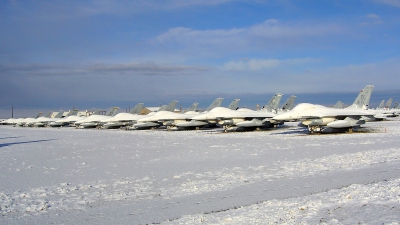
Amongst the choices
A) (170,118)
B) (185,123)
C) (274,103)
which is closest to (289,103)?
(274,103)

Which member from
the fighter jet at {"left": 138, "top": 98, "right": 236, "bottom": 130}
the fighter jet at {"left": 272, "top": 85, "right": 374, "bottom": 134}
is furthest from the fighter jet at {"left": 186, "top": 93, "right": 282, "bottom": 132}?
the fighter jet at {"left": 272, "top": 85, "right": 374, "bottom": 134}

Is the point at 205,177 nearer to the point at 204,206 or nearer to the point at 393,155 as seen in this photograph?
the point at 204,206

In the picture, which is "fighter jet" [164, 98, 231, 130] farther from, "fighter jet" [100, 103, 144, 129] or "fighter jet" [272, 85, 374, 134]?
"fighter jet" [272, 85, 374, 134]

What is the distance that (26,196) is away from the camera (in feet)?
24.1

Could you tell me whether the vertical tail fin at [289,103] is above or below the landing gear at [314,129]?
above

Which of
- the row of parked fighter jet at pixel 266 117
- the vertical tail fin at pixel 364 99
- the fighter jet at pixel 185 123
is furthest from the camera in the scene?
the fighter jet at pixel 185 123

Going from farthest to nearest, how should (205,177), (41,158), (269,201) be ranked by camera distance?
(41,158), (205,177), (269,201)

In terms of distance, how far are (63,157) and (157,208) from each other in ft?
30.0

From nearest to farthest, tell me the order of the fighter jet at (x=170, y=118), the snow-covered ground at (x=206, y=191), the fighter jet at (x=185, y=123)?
the snow-covered ground at (x=206, y=191) < the fighter jet at (x=185, y=123) < the fighter jet at (x=170, y=118)

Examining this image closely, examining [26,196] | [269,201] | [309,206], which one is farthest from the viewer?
[26,196]

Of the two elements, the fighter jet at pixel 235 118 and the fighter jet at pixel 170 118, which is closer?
the fighter jet at pixel 235 118

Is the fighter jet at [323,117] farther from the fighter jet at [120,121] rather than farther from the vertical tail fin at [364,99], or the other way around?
the fighter jet at [120,121]

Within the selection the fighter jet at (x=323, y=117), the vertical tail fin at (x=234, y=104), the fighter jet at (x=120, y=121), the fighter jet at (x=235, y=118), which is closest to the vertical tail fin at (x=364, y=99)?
the fighter jet at (x=323, y=117)

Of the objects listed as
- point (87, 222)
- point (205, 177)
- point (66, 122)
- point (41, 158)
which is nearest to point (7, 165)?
point (41, 158)
